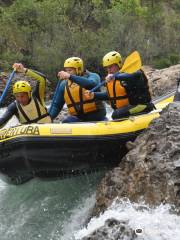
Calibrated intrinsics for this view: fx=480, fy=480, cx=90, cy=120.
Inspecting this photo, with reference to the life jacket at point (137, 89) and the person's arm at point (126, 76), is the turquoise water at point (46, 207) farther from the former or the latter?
the person's arm at point (126, 76)

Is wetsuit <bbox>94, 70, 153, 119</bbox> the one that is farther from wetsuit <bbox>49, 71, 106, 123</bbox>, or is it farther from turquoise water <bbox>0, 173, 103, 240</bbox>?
turquoise water <bbox>0, 173, 103, 240</bbox>

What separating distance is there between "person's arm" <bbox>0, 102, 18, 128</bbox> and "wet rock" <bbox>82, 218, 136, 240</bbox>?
2850 millimetres

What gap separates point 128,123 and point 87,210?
108cm

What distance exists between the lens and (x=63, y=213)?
5.07 m

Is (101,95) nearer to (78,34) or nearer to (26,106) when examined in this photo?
(26,106)

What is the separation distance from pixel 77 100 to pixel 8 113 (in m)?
0.88

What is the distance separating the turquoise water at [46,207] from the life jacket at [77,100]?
3.05ft

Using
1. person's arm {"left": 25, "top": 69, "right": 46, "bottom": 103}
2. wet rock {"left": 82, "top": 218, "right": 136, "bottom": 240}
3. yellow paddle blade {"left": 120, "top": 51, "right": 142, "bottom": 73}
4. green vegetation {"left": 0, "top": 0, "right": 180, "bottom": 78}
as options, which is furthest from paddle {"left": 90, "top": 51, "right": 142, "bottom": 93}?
green vegetation {"left": 0, "top": 0, "right": 180, "bottom": 78}

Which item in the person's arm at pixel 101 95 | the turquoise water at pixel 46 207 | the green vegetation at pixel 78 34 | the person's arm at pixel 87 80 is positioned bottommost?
the green vegetation at pixel 78 34

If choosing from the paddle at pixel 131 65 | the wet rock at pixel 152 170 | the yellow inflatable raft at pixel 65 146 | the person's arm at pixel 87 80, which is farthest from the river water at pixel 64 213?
the paddle at pixel 131 65

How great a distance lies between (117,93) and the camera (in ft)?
19.0

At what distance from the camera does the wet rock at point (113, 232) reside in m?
3.36

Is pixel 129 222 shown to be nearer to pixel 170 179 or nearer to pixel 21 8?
pixel 170 179

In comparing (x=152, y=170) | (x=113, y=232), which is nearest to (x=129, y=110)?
(x=152, y=170)
